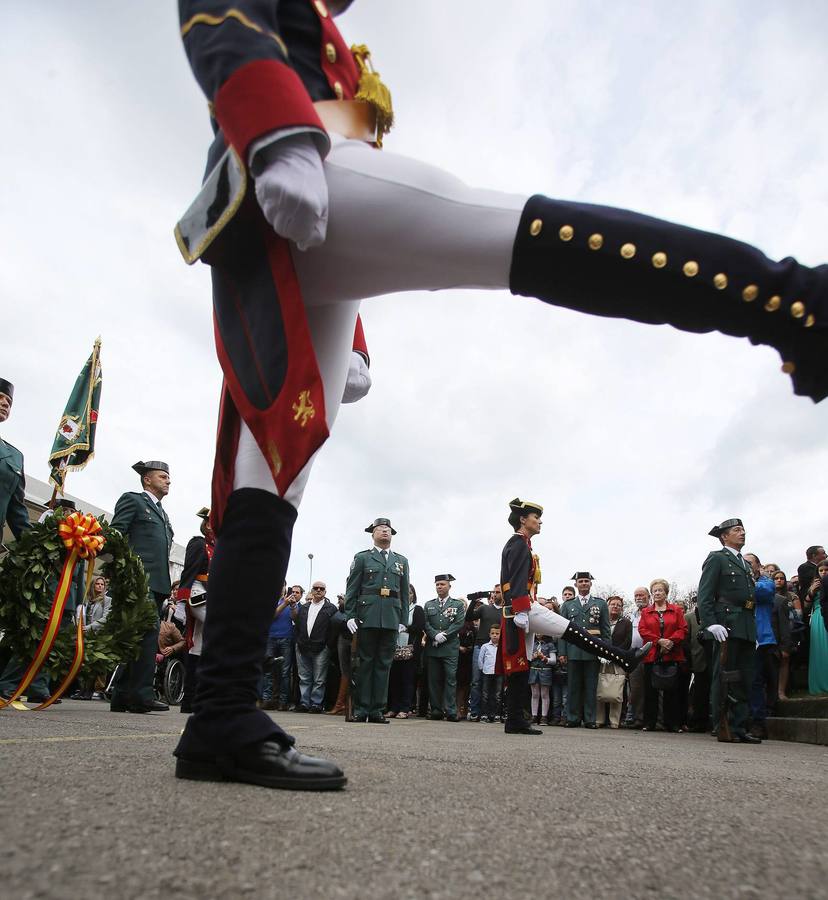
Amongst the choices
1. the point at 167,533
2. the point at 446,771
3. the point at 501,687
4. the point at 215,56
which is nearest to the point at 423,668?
the point at 501,687

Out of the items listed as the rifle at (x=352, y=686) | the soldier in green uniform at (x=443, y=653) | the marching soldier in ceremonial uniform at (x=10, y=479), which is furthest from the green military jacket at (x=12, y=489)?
the soldier in green uniform at (x=443, y=653)

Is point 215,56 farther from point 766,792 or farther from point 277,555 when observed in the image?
point 766,792

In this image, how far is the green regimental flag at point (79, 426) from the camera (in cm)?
1020

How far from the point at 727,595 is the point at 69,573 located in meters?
5.46

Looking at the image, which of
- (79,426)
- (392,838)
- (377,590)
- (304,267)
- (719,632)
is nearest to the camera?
(392,838)

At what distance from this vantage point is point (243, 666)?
1720mm

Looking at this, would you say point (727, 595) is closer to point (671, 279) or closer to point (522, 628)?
point (522, 628)

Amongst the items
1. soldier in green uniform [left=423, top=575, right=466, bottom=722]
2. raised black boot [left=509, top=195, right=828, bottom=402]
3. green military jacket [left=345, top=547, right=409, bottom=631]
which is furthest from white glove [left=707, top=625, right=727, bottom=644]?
raised black boot [left=509, top=195, right=828, bottom=402]

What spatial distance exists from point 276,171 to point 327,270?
284mm

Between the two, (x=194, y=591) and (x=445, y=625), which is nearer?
(x=194, y=591)

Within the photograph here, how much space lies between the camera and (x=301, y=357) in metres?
1.72

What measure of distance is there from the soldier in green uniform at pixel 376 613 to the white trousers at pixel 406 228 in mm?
6554

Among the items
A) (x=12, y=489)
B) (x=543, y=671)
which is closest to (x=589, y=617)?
(x=543, y=671)

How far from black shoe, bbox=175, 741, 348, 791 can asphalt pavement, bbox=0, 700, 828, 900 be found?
0.15 feet
